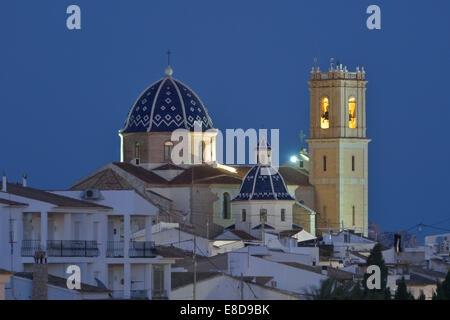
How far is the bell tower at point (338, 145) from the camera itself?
10056cm

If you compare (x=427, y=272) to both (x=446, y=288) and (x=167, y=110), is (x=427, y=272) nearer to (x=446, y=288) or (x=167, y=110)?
(x=446, y=288)

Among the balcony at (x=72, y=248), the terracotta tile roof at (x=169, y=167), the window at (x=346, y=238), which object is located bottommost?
the window at (x=346, y=238)

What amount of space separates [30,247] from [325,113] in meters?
58.8

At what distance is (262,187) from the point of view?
300 ft

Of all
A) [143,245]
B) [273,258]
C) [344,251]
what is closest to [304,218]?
[344,251]

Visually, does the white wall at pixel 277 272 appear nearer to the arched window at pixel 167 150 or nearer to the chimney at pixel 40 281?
the chimney at pixel 40 281

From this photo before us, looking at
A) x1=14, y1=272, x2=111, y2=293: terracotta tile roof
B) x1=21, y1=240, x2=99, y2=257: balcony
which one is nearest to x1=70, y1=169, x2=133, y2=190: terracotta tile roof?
x1=21, y1=240, x2=99, y2=257: balcony

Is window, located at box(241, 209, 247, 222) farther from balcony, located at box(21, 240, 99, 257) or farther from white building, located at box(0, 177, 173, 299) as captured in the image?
balcony, located at box(21, 240, 99, 257)

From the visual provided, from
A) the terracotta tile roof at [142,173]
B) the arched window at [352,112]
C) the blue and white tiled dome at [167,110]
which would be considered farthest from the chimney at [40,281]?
the arched window at [352,112]

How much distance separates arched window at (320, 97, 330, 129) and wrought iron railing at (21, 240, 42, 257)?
191 ft

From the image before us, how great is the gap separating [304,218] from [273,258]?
36626 mm

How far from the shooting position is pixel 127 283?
152 feet

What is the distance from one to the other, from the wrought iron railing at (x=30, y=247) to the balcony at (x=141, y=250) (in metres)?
3.48
